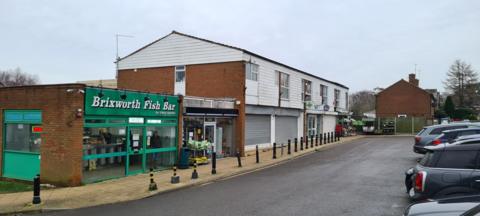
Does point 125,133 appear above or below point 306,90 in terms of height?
below

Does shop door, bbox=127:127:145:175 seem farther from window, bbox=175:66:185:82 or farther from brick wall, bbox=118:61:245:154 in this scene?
window, bbox=175:66:185:82

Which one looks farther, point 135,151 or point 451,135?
point 451,135

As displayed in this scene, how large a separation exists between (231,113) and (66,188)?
38.4 feet

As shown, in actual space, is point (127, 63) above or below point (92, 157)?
above

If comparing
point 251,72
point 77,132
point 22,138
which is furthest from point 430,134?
point 22,138

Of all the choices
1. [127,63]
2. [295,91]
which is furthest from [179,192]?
[295,91]

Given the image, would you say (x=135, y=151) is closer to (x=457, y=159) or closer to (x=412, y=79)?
(x=457, y=159)

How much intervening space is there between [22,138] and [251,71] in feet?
45.8

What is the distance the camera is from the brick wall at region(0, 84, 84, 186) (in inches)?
581

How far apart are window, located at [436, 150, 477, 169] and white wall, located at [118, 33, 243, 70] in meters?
18.1

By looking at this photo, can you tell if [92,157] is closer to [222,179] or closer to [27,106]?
[27,106]

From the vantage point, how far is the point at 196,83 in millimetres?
27250

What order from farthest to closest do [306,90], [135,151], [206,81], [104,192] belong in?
[306,90]
[206,81]
[135,151]
[104,192]

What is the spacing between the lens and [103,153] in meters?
15.8
